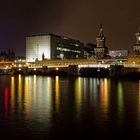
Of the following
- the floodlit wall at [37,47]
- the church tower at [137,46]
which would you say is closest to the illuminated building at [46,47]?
the floodlit wall at [37,47]

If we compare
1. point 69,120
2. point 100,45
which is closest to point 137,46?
point 100,45

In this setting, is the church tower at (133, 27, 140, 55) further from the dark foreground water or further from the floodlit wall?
the dark foreground water

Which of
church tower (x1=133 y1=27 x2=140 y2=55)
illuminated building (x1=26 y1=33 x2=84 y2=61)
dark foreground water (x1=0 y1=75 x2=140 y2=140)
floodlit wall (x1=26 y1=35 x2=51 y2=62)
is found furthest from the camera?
illuminated building (x1=26 y1=33 x2=84 y2=61)

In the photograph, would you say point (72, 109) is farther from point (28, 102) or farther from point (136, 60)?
point (136, 60)

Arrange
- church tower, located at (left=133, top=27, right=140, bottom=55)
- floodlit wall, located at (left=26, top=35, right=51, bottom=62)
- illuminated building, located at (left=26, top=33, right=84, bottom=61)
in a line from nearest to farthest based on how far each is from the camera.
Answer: church tower, located at (left=133, top=27, right=140, bottom=55), floodlit wall, located at (left=26, top=35, right=51, bottom=62), illuminated building, located at (left=26, top=33, right=84, bottom=61)

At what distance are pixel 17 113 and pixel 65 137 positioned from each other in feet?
20.1

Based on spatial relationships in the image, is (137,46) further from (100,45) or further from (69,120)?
(69,120)

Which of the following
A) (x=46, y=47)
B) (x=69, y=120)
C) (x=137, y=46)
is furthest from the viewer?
(x=46, y=47)

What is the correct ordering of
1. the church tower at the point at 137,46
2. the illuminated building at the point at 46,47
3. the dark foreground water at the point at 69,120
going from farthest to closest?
1. the illuminated building at the point at 46,47
2. the church tower at the point at 137,46
3. the dark foreground water at the point at 69,120

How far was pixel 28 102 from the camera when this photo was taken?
2572 cm

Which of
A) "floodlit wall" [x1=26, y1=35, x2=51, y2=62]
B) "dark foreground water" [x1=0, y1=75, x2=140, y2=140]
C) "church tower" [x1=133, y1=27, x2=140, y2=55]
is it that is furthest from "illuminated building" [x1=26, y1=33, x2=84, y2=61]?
"dark foreground water" [x1=0, y1=75, x2=140, y2=140]

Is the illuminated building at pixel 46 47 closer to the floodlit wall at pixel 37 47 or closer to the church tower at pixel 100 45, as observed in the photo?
the floodlit wall at pixel 37 47

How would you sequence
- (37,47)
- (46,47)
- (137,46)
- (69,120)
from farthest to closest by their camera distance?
(37,47)
(46,47)
(137,46)
(69,120)

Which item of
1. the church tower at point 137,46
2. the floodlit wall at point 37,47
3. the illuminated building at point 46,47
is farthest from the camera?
the illuminated building at point 46,47
